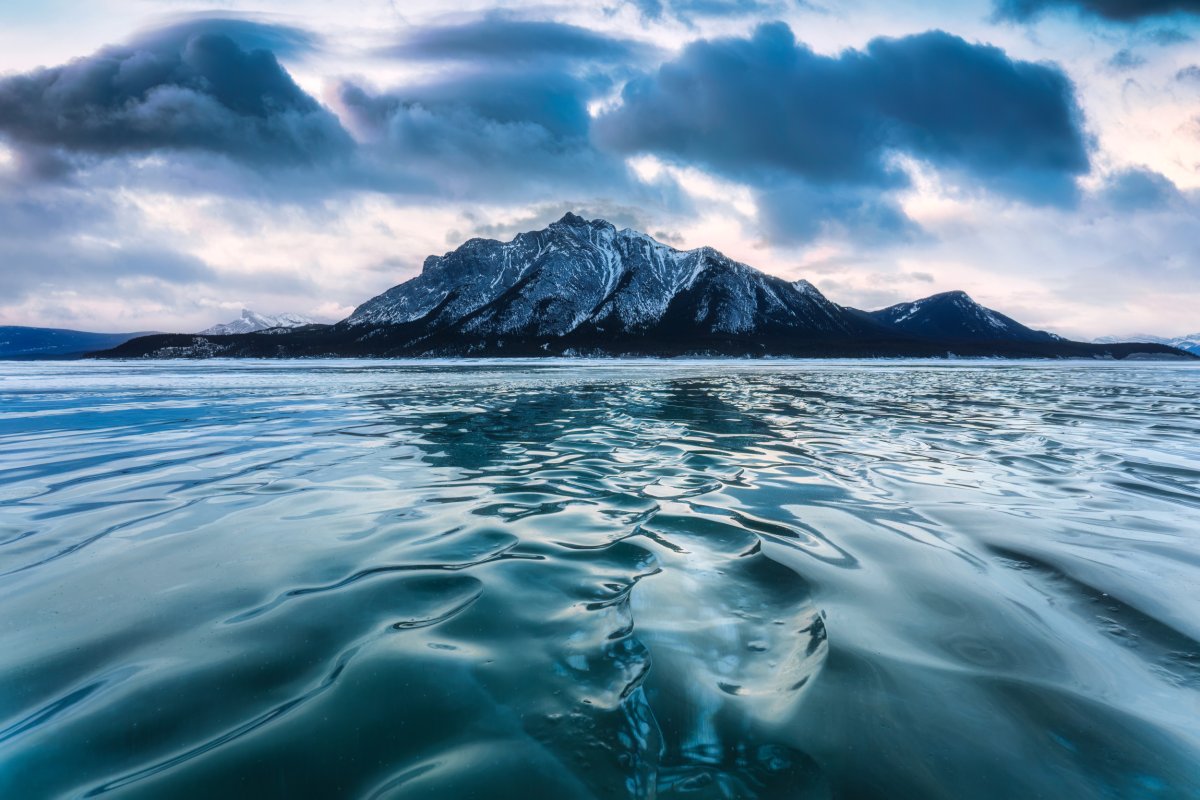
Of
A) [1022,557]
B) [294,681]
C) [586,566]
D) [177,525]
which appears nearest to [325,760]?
[294,681]

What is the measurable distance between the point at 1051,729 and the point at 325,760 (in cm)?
336

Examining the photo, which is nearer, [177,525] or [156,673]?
[156,673]

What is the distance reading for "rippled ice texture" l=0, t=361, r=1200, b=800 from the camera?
232 cm

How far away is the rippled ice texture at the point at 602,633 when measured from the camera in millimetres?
2320

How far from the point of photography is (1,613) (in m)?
3.68

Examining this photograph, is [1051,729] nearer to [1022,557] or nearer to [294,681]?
[1022,557]

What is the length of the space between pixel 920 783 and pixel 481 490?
18.6ft

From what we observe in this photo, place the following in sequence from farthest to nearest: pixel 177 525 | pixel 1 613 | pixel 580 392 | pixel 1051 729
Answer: pixel 580 392, pixel 177 525, pixel 1 613, pixel 1051 729

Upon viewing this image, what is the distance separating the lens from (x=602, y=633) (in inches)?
134

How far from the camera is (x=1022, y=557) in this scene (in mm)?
4652

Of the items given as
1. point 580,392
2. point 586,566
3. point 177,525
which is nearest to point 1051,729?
point 586,566

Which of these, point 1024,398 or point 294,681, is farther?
point 1024,398

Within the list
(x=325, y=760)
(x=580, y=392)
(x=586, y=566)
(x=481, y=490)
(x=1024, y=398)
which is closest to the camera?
(x=325, y=760)

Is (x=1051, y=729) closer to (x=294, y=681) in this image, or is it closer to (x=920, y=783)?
(x=920, y=783)
